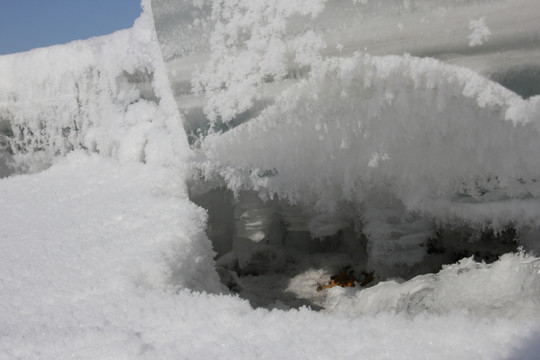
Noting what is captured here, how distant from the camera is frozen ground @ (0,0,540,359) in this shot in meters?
1.06

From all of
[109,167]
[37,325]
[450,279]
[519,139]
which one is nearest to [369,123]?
[519,139]

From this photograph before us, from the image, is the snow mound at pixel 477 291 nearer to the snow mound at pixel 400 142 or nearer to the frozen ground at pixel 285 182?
the frozen ground at pixel 285 182

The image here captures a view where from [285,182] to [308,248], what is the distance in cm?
115

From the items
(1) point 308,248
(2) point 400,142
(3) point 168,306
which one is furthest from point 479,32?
(1) point 308,248

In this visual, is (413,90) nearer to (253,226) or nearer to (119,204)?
(119,204)

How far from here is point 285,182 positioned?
2.08 meters

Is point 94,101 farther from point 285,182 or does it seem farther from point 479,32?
point 479,32

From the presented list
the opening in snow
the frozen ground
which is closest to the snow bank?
the frozen ground

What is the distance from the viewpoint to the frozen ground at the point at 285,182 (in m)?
1.06

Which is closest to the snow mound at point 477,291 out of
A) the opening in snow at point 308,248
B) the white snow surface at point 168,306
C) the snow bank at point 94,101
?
the white snow surface at point 168,306

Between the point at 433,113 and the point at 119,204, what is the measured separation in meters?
1.28

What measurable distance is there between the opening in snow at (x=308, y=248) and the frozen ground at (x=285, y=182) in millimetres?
17

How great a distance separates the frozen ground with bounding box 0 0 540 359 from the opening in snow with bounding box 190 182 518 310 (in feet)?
0.06

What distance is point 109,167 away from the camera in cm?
247
